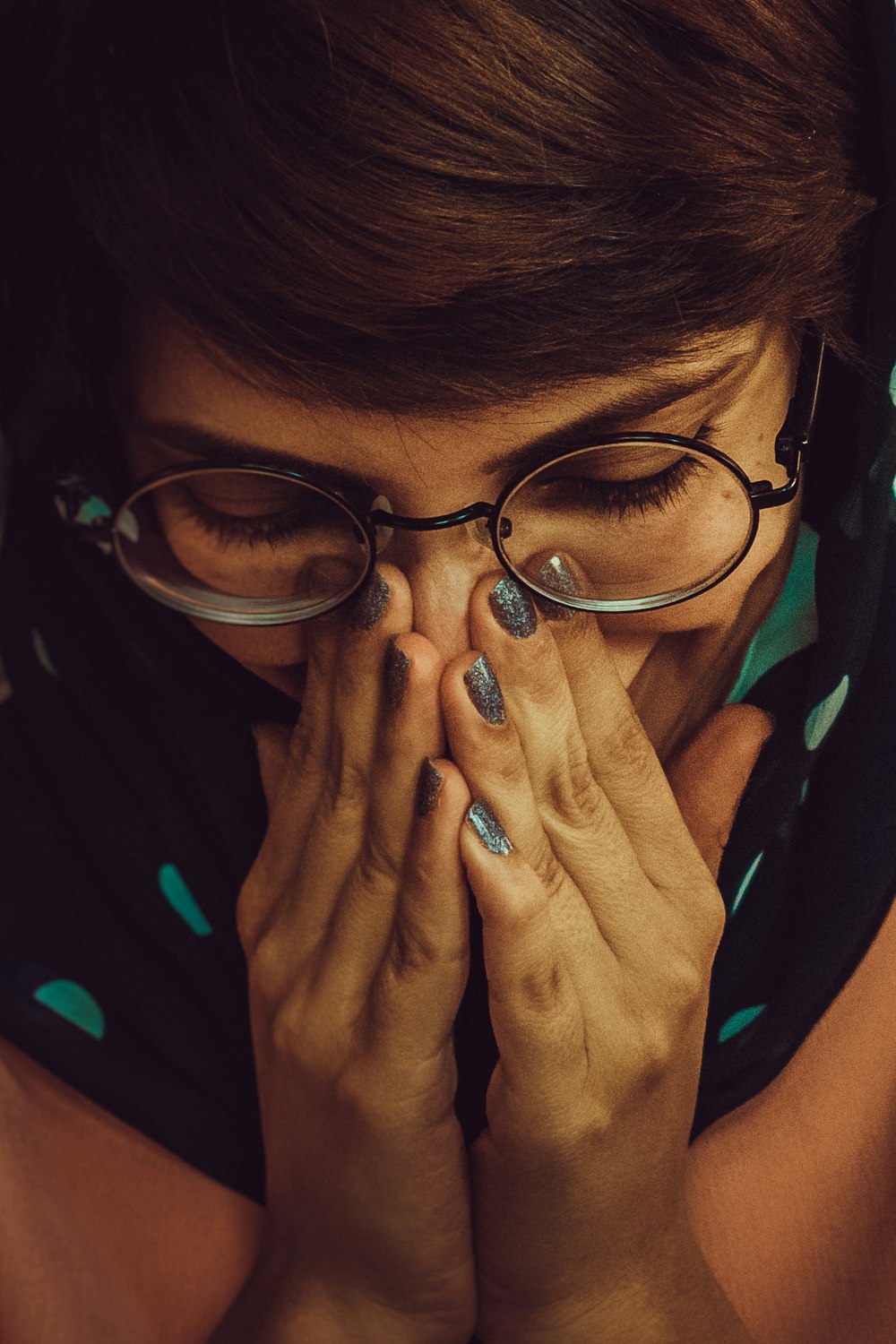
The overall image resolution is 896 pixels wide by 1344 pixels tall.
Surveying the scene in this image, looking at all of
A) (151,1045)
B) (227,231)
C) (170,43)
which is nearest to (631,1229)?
(151,1045)

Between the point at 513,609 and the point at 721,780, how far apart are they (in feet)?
0.69

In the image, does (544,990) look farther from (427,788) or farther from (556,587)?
(556,587)

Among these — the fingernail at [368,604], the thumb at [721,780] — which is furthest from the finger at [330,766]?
the thumb at [721,780]

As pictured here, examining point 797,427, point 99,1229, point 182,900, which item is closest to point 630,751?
point 797,427

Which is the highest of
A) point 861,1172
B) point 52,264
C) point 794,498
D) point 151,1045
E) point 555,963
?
point 52,264

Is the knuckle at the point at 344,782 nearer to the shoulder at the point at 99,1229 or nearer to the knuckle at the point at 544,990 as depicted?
the knuckle at the point at 544,990

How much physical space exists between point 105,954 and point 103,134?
704 millimetres

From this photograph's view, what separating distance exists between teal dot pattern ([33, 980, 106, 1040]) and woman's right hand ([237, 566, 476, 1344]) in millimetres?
217

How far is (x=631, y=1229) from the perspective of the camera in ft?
2.48

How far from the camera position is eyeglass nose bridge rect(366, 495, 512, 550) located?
72cm

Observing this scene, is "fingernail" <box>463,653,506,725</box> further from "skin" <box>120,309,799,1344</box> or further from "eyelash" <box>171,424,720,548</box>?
"eyelash" <box>171,424,720,548</box>

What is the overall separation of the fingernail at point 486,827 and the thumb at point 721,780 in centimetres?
16

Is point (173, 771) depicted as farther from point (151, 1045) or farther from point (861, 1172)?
point (861, 1172)

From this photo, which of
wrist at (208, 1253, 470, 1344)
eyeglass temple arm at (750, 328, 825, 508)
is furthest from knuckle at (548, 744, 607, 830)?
wrist at (208, 1253, 470, 1344)
